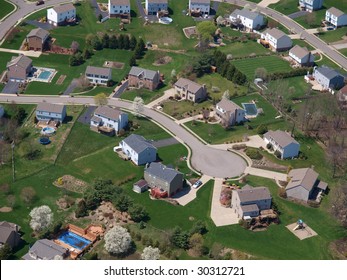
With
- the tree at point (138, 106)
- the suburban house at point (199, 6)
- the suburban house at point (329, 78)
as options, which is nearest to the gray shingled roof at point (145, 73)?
the tree at point (138, 106)

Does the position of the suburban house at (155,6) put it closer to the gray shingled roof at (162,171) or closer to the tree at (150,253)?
the gray shingled roof at (162,171)

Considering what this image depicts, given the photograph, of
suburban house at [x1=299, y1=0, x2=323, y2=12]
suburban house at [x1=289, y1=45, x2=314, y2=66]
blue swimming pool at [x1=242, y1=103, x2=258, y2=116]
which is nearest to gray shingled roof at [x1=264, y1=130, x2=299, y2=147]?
blue swimming pool at [x1=242, y1=103, x2=258, y2=116]

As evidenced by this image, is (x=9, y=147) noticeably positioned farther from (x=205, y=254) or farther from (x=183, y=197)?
(x=205, y=254)

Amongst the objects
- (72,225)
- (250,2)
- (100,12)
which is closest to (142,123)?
(72,225)

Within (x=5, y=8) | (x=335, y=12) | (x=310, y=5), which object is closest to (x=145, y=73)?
(x=5, y=8)

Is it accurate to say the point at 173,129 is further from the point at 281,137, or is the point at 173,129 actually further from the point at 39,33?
the point at 39,33
